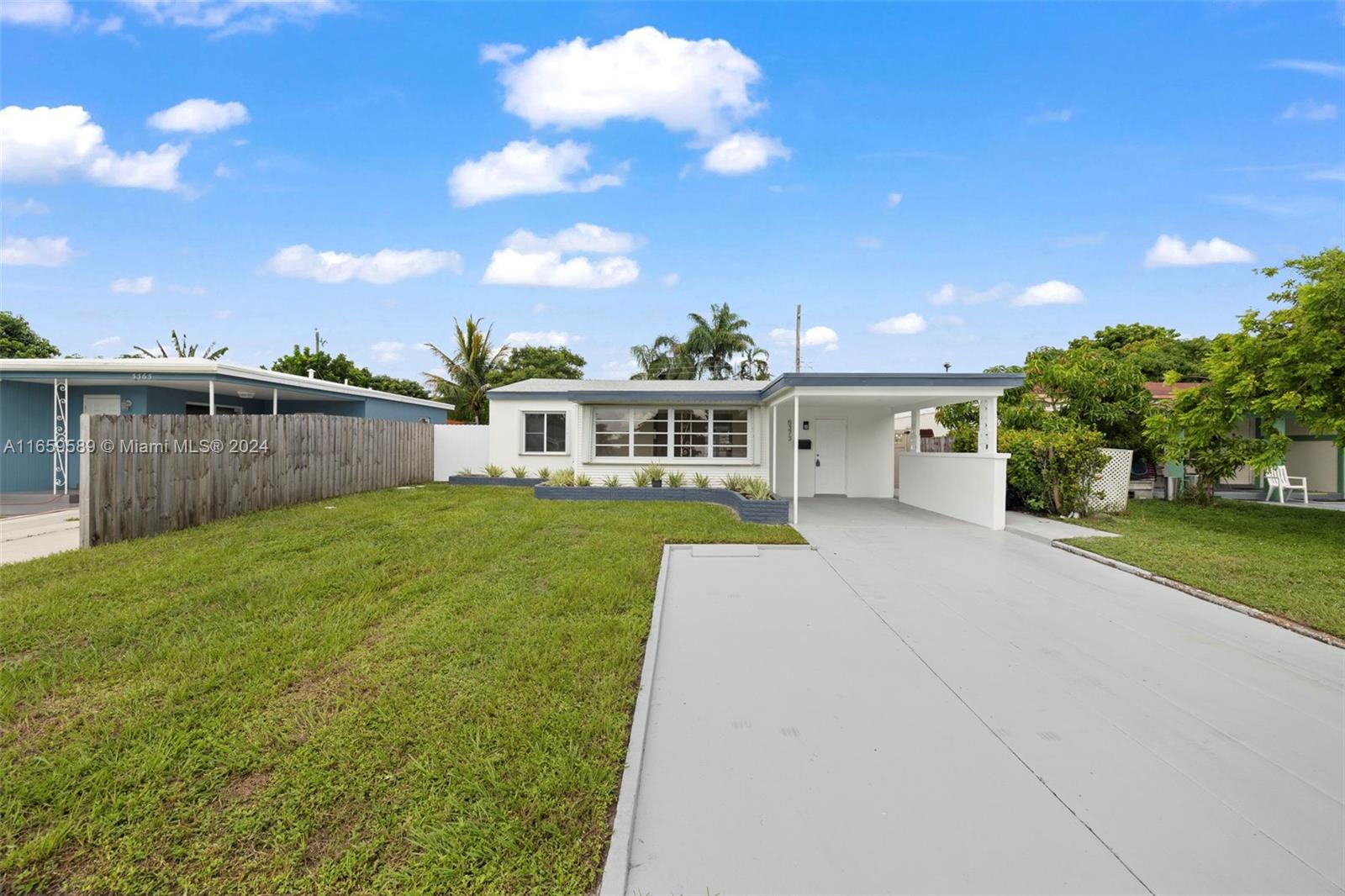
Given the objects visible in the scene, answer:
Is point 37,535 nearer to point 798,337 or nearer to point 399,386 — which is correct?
point 399,386

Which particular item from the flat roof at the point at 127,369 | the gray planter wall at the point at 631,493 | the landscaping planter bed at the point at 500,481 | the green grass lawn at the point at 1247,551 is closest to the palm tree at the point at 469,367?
the landscaping planter bed at the point at 500,481

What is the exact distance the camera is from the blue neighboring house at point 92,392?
458 inches

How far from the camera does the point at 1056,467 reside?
10883 millimetres

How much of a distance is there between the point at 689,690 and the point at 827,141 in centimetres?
1439

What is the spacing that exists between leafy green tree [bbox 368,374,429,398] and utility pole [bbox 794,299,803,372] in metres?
22.0

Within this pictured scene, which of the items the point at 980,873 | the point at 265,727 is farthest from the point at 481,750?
the point at 980,873

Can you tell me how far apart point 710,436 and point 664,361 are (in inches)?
644

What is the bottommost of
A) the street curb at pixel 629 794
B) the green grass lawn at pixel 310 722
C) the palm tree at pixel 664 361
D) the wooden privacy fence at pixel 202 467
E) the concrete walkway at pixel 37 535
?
the street curb at pixel 629 794

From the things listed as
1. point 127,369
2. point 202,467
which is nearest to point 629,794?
point 202,467

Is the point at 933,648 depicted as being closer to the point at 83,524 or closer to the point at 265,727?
the point at 265,727

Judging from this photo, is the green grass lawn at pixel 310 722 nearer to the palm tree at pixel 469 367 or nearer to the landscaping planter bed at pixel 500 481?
the landscaping planter bed at pixel 500 481

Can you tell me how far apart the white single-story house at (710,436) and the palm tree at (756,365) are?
14765 mm

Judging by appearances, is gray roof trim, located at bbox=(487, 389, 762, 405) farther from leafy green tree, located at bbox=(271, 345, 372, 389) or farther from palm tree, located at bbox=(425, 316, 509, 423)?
leafy green tree, located at bbox=(271, 345, 372, 389)

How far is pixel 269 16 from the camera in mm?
9594
